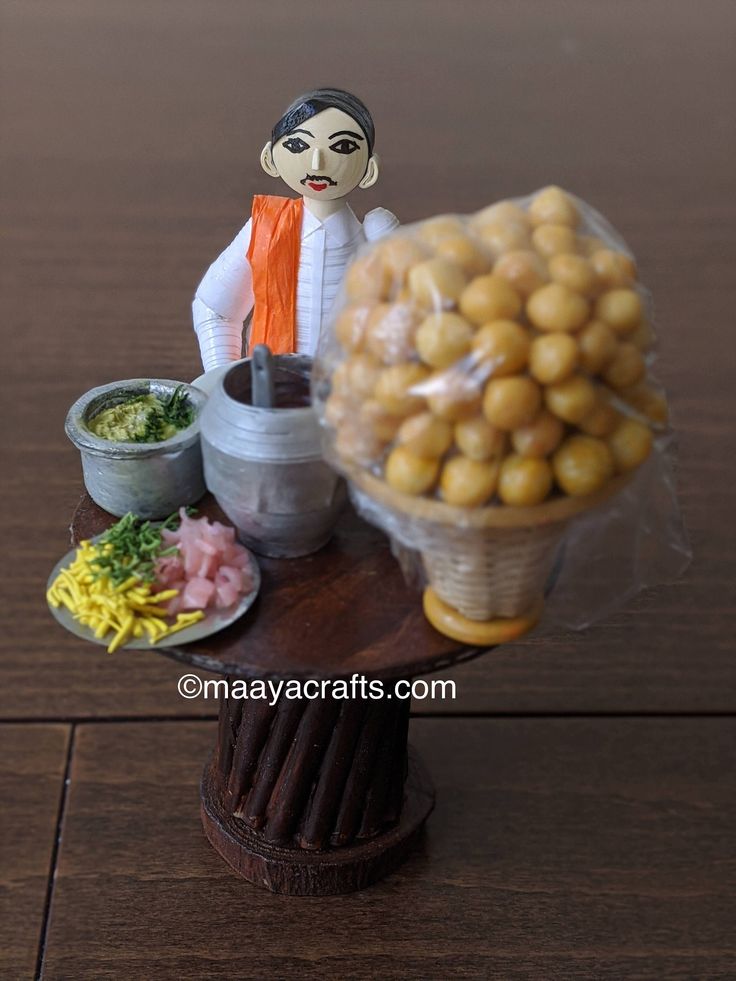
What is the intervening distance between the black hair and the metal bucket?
229 mm

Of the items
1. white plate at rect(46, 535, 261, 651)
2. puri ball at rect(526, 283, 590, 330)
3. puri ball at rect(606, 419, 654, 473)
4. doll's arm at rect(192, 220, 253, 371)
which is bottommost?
white plate at rect(46, 535, 261, 651)

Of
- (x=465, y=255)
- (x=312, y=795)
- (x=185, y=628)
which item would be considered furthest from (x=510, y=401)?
(x=312, y=795)

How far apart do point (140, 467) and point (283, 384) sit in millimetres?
150

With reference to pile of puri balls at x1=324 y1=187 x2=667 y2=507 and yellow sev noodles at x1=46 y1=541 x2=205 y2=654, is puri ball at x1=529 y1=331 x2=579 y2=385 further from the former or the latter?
yellow sev noodles at x1=46 y1=541 x2=205 y2=654

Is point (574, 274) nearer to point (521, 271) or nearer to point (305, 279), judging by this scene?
point (521, 271)

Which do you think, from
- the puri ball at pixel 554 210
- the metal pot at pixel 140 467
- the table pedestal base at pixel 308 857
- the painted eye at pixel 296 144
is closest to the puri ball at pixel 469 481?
the puri ball at pixel 554 210

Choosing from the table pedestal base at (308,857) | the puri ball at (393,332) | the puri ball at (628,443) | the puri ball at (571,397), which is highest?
the puri ball at (393,332)

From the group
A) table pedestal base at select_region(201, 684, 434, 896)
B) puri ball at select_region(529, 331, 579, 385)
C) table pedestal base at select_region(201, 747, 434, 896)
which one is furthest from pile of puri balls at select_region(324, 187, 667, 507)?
table pedestal base at select_region(201, 747, 434, 896)

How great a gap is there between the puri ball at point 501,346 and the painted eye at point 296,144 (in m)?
0.37

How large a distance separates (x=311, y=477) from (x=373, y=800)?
1.52 feet

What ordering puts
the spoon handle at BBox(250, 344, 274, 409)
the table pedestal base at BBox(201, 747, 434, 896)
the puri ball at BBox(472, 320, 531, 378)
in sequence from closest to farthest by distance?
the puri ball at BBox(472, 320, 531, 378) → the spoon handle at BBox(250, 344, 274, 409) → the table pedestal base at BBox(201, 747, 434, 896)

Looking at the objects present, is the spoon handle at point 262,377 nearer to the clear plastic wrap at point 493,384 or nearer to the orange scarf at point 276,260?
the clear plastic wrap at point 493,384

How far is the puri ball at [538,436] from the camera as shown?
0.84 meters

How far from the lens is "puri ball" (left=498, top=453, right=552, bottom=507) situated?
0.85 meters
